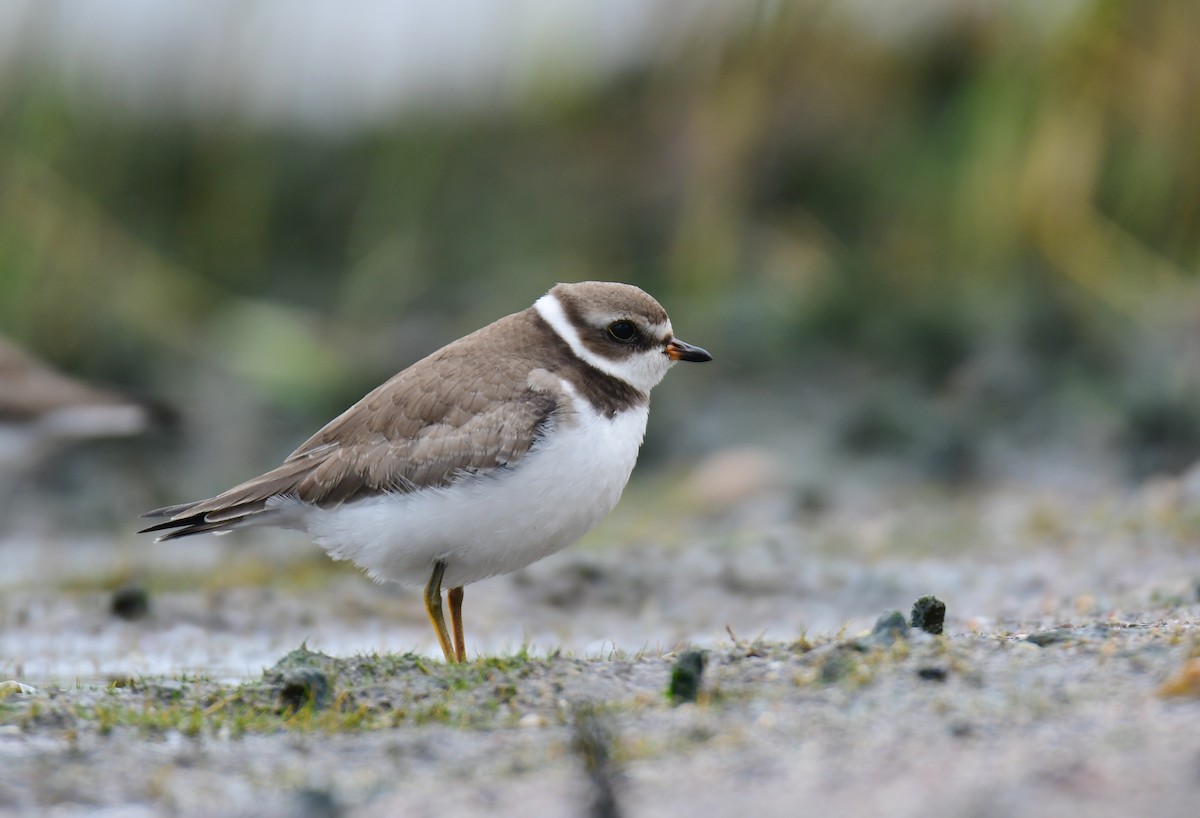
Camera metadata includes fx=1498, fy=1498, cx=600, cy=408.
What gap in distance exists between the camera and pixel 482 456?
17.3ft

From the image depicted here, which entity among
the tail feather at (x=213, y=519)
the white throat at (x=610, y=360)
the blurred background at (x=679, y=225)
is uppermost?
the blurred background at (x=679, y=225)

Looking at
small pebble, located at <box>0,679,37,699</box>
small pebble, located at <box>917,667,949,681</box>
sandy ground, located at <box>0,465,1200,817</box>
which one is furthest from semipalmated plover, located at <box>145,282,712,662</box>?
small pebble, located at <box>917,667,949,681</box>

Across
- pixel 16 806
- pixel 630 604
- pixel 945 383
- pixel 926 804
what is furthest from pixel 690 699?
pixel 945 383

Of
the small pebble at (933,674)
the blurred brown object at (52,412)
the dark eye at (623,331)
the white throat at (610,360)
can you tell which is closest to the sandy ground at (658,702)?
the small pebble at (933,674)

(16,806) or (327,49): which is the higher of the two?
(327,49)

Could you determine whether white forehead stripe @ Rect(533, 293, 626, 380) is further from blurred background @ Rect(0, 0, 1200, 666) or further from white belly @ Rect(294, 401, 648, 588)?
blurred background @ Rect(0, 0, 1200, 666)

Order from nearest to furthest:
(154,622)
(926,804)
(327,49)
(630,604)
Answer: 1. (926,804)
2. (154,622)
3. (630,604)
4. (327,49)

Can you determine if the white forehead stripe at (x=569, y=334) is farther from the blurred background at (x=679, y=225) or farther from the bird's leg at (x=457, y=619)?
the blurred background at (x=679, y=225)

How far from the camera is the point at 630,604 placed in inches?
295

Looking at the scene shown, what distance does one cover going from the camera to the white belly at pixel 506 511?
5227 millimetres

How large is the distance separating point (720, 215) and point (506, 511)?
23.0 feet

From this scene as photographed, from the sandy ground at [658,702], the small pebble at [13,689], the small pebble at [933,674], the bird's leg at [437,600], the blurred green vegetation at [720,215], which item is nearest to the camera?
the sandy ground at [658,702]

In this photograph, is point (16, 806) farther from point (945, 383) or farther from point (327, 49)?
point (327, 49)

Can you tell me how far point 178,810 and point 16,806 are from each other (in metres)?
0.37
